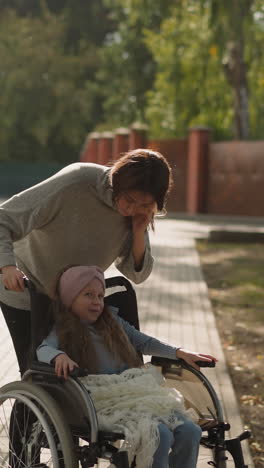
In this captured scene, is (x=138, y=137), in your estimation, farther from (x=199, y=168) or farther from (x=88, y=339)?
(x=88, y=339)

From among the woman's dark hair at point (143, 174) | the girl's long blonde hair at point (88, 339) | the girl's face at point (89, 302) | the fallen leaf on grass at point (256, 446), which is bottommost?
the fallen leaf on grass at point (256, 446)

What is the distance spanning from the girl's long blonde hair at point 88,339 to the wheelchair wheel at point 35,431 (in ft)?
0.74

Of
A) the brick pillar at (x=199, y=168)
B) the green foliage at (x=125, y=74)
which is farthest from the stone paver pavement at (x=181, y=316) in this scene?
the green foliage at (x=125, y=74)

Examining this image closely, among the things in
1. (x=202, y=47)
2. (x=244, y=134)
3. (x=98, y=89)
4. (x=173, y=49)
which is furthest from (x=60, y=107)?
(x=244, y=134)

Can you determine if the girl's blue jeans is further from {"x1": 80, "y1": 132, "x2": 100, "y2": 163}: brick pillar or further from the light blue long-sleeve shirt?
{"x1": 80, "y1": 132, "x2": 100, "y2": 163}: brick pillar

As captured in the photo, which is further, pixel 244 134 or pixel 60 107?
pixel 60 107

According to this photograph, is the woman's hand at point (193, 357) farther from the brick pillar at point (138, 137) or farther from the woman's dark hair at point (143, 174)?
the brick pillar at point (138, 137)

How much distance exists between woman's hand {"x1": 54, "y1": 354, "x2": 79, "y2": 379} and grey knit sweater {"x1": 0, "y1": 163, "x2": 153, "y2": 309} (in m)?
0.47

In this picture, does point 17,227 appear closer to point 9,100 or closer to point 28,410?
point 28,410

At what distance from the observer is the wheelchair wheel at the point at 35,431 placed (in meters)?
3.38

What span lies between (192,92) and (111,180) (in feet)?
94.2

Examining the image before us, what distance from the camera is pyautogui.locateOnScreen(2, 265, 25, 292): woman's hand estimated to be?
12.0 feet

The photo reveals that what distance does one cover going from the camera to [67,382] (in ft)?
11.5

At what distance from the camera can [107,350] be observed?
12.5 ft
